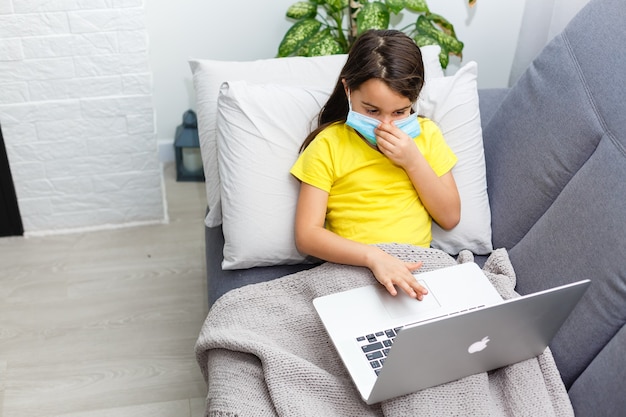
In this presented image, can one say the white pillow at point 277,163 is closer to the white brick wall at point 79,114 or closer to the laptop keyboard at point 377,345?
the laptop keyboard at point 377,345

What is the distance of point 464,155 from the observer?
1626 millimetres

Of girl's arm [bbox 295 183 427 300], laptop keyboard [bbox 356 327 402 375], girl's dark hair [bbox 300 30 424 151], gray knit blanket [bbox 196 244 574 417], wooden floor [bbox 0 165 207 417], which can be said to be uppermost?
girl's dark hair [bbox 300 30 424 151]

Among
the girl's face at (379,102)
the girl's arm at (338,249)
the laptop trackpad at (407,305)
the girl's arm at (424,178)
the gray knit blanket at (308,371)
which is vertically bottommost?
the gray knit blanket at (308,371)

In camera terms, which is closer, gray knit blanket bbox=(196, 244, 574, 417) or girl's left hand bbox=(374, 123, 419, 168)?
gray knit blanket bbox=(196, 244, 574, 417)

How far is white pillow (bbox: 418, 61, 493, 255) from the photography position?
5.26ft

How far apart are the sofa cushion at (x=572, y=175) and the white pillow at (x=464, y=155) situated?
48 millimetres

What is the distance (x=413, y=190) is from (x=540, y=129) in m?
0.31

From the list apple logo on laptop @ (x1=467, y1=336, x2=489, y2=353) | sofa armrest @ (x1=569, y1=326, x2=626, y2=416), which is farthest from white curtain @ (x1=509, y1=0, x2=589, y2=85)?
apple logo on laptop @ (x1=467, y1=336, x2=489, y2=353)

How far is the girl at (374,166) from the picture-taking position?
1385 millimetres

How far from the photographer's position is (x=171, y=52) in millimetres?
2367

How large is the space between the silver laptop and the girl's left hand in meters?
0.24

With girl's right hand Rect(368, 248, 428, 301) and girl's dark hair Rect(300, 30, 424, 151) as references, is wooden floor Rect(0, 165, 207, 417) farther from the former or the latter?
girl's dark hair Rect(300, 30, 424, 151)

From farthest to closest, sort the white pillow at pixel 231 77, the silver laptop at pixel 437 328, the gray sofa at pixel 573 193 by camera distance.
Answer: the white pillow at pixel 231 77, the gray sofa at pixel 573 193, the silver laptop at pixel 437 328

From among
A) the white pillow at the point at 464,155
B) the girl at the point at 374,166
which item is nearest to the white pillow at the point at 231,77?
the white pillow at the point at 464,155
